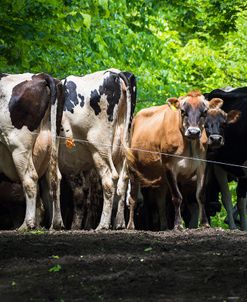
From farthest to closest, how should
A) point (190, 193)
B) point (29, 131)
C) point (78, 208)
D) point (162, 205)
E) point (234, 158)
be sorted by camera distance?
1. point (162, 205)
2. point (190, 193)
3. point (78, 208)
4. point (234, 158)
5. point (29, 131)

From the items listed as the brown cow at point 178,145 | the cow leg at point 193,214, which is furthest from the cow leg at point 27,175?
the cow leg at point 193,214

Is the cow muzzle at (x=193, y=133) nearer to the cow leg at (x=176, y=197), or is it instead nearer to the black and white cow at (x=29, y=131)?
the cow leg at (x=176, y=197)

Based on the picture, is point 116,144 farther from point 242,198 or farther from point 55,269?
point 55,269

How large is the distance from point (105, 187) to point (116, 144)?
3.50 feet

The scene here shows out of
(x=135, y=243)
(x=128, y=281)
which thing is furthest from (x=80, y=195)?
(x=128, y=281)

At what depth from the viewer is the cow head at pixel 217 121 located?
17.7 meters

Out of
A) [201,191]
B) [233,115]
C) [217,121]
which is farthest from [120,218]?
[233,115]

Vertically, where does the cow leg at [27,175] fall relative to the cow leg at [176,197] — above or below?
above

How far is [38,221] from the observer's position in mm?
17172

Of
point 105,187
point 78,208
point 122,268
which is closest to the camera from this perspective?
point 122,268

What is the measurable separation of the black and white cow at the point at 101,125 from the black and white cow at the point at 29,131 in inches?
30.4

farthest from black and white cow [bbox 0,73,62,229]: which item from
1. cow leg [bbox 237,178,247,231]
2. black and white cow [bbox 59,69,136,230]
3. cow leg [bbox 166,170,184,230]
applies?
cow leg [bbox 237,178,247,231]

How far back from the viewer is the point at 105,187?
17.5 metres

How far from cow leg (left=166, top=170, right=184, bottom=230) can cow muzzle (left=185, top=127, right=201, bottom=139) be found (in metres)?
0.89
